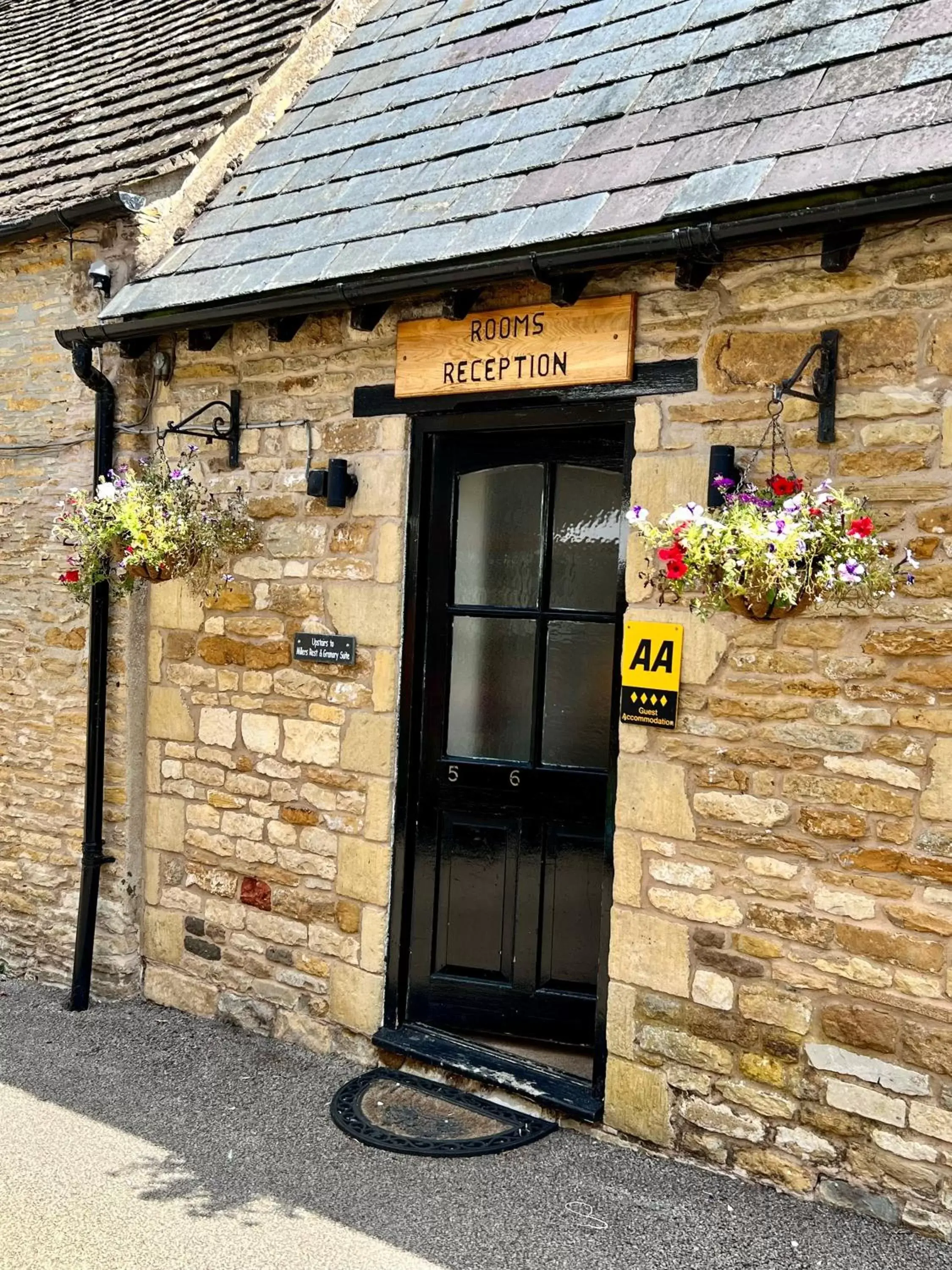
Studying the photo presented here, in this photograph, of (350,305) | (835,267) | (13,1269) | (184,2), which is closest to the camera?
(13,1269)

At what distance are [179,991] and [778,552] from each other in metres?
3.86

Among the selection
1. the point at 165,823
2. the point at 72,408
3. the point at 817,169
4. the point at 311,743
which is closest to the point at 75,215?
the point at 72,408

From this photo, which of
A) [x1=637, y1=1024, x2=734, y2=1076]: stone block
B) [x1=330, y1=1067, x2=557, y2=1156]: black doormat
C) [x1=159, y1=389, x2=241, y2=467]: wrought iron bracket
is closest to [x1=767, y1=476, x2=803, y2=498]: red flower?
[x1=637, y1=1024, x2=734, y2=1076]: stone block

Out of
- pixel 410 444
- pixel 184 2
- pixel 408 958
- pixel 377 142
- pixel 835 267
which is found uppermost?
pixel 184 2

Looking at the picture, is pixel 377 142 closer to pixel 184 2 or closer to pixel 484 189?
pixel 484 189

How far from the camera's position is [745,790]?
3963 mm

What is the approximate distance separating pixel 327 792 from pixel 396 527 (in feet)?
4.01

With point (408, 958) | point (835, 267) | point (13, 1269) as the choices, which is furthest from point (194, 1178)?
point (835, 267)

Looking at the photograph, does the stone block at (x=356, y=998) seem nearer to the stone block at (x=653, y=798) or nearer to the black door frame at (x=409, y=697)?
the black door frame at (x=409, y=697)

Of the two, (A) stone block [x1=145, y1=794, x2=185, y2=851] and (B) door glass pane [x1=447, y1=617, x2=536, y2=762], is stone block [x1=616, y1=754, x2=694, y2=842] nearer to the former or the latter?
(B) door glass pane [x1=447, y1=617, x2=536, y2=762]

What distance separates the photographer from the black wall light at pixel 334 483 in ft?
16.4

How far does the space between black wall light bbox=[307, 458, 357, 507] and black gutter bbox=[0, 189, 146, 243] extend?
5.93 ft

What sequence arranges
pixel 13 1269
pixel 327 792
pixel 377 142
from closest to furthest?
pixel 13 1269 < pixel 327 792 < pixel 377 142

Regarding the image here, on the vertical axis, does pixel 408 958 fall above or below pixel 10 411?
below
